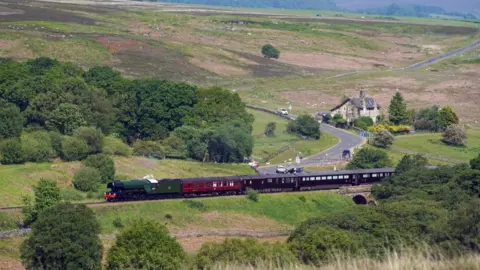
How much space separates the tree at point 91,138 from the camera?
58.8 m

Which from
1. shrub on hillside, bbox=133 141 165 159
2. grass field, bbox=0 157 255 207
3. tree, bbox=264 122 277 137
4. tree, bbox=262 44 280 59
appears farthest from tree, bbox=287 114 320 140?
tree, bbox=262 44 280 59

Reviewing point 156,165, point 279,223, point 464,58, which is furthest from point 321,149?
point 464,58

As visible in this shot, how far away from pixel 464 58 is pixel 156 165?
9232cm

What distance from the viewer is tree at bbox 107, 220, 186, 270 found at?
32844mm

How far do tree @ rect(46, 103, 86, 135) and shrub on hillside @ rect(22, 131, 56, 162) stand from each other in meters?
5.43

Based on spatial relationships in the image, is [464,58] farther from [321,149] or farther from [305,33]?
[321,149]

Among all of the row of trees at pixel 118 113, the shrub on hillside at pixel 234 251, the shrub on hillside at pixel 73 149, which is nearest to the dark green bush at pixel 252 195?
the row of trees at pixel 118 113

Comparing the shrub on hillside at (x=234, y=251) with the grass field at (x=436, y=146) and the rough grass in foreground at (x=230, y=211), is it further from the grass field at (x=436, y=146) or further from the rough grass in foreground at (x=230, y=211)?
the grass field at (x=436, y=146)

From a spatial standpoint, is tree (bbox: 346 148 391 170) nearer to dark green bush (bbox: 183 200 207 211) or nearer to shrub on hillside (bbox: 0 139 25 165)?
dark green bush (bbox: 183 200 207 211)

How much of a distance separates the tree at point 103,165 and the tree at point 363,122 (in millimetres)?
31448

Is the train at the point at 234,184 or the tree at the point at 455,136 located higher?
the train at the point at 234,184

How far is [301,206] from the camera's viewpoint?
176ft

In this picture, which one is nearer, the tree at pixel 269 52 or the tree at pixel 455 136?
the tree at pixel 455 136

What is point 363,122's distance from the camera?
81.2 metres
